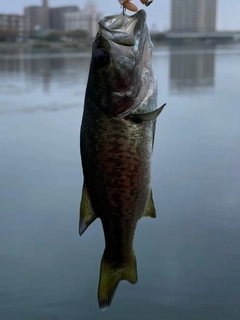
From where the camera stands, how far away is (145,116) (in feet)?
5.09

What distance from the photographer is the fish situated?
5.12 ft

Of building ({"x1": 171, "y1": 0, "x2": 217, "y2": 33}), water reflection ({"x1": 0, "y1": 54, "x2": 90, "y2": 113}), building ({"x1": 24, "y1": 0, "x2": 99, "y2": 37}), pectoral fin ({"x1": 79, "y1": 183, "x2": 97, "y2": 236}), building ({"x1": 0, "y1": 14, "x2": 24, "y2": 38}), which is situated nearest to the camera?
pectoral fin ({"x1": 79, "y1": 183, "x2": 97, "y2": 236})

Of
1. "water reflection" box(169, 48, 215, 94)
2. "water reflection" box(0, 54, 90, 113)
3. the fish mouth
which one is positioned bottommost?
"water reflection" box(0, 54, 90, 113)

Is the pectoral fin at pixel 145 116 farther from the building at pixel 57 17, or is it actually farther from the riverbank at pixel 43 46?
the building at pixel 57 17

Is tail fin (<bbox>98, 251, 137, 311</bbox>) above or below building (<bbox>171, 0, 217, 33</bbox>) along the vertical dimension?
below

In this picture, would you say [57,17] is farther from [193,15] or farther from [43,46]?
[193,15]

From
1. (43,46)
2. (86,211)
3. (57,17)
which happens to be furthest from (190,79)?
(57,17)

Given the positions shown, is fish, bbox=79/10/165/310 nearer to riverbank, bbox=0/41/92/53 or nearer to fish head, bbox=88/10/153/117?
fish head, bbox=88/10/153/117

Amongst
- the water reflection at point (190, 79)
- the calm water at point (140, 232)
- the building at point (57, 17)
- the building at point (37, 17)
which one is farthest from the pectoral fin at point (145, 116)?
the building at point (57, 17)

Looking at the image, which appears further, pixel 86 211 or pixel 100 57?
pixel 86 211

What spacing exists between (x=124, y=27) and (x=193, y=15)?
1535 inches

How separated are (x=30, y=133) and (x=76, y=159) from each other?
6.76 ft

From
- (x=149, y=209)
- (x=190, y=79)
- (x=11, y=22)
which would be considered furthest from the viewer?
(x=11, y=22)

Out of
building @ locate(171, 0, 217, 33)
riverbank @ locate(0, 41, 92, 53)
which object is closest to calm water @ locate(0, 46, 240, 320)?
building @ locate(171, 0, 217, 33)
